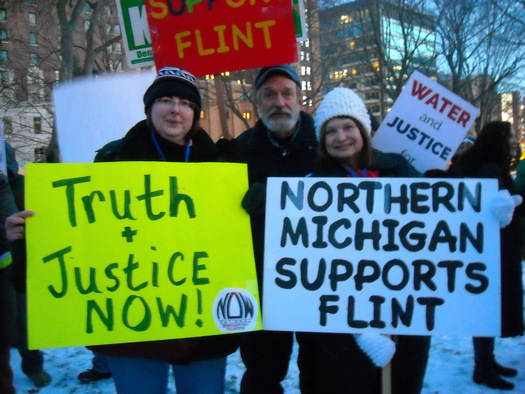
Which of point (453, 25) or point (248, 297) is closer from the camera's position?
point (248, 297)

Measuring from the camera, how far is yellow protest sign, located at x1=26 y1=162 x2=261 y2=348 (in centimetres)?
180

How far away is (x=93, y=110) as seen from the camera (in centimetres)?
290

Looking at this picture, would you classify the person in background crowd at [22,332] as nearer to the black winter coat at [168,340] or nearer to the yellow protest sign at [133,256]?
the black winter coat at [168,340]

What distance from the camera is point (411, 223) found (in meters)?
1.94

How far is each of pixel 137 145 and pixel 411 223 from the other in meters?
1.16

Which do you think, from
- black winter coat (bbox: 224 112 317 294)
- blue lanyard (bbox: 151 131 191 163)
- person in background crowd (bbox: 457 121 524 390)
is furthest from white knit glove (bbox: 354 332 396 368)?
person in background crowd (bbox: 457 121 524 390)

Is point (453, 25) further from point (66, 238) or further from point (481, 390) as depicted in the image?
point (66, 238)

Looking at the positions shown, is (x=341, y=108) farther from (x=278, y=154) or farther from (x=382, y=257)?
(x=382, y=257)

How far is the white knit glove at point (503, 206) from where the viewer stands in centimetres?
186

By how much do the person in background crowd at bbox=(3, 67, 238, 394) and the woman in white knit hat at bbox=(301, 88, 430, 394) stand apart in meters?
0.43

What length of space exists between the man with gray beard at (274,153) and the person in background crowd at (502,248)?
1.44 m

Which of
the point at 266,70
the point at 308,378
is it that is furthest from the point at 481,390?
the point at 266,70

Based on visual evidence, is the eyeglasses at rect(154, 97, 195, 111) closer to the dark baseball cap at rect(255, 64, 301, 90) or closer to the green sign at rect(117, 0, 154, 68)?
the dark baseball cap at rect(255, 64, 301, 90)

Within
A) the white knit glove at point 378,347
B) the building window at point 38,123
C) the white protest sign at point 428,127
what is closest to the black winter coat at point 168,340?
the white knit glove at point 378,347
